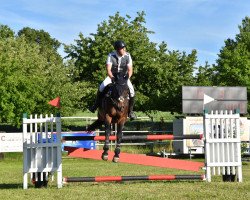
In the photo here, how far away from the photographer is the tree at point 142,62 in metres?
49.4

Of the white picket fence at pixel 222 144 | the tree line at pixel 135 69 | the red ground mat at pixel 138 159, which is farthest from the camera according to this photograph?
the tree line at pixel 135 69

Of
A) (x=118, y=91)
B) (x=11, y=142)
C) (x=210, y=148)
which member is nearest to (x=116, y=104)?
(x=118, y=91)

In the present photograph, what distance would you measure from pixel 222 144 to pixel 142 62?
125 ft

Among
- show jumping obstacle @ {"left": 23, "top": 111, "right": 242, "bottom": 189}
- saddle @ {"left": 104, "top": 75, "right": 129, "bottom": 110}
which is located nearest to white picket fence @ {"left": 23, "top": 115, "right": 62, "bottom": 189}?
show jumping obstacle @ {"left": 23, "top": 111, "right": 242, "bottom": 189}

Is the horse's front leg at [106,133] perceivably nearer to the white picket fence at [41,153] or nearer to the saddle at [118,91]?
the saddle at [118,91]

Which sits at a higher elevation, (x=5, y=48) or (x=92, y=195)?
(x=5, y=48)

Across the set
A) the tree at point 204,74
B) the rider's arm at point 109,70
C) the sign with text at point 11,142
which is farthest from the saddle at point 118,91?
the tree at point 204,74

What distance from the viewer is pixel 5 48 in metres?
55.3

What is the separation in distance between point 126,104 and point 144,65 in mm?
39482

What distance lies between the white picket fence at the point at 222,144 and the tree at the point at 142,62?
3602 centimetres

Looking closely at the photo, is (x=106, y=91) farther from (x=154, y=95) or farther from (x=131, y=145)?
(x=154, y=95)

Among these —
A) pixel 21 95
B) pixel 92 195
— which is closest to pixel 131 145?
pixel 21 95

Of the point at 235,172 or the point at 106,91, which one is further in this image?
the point at 235,172

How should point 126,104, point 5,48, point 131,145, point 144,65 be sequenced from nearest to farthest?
point 126,104
point 131,145
point 144,65
point 5,48
